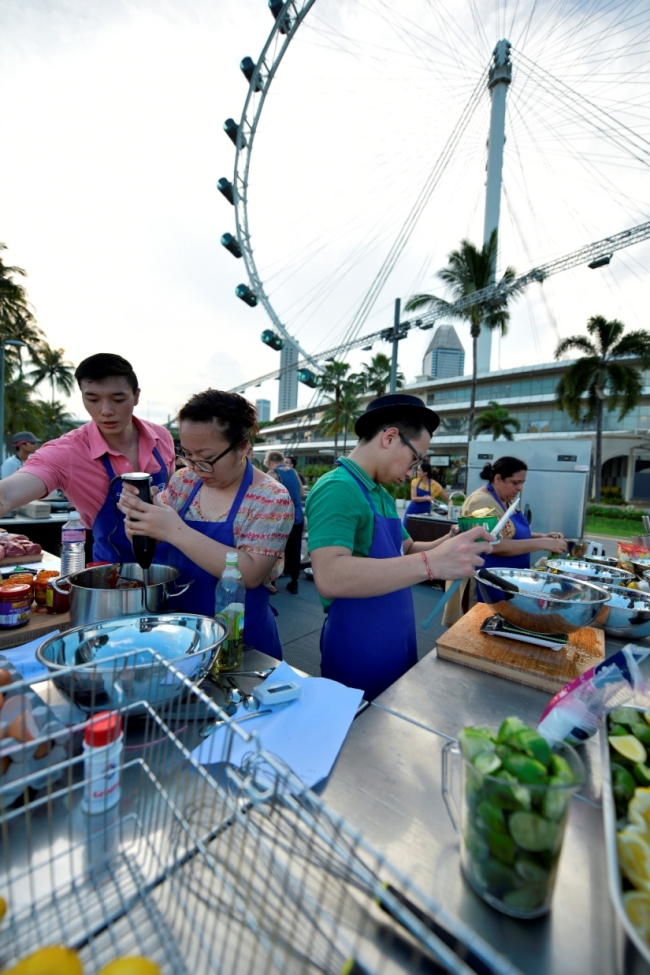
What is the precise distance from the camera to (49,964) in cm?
51

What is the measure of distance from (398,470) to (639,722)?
106 cm

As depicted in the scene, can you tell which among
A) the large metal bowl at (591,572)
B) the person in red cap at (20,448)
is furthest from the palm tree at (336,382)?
the large metal bowl at (591,572)

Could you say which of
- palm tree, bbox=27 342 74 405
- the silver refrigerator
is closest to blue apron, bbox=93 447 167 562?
the silver refrigerator

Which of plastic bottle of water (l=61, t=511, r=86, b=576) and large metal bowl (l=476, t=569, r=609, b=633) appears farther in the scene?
plastic bottle of water (l=61, t=511, r=86, b=576)

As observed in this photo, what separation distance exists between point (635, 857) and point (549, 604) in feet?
3.36

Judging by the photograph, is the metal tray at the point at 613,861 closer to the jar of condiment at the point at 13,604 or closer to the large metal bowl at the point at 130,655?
the large metal bowl at the point at 130,655

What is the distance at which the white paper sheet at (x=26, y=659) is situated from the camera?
1318 millimetres

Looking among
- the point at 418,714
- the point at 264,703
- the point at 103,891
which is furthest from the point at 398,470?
the point at 103,891

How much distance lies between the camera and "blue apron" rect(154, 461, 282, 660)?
174 cm

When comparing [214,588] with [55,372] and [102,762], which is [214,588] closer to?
[102,762]

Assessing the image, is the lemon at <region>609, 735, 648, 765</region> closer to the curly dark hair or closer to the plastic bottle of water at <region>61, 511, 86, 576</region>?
the curly dark hair

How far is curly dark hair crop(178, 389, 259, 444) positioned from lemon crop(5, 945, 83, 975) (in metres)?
1.40

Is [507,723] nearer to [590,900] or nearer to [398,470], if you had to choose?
[590,900]

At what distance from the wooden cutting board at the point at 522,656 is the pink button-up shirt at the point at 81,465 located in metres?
1.70
